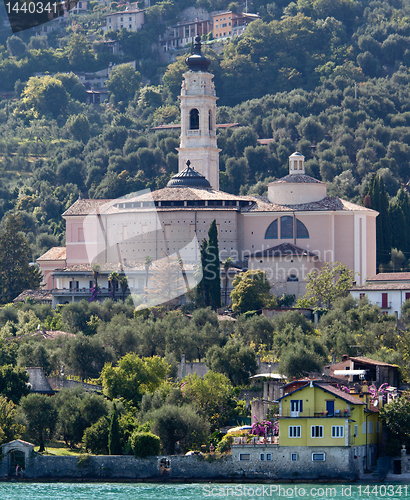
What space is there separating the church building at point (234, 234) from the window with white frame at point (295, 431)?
2890 cm

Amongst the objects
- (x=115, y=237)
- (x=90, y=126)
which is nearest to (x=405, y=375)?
(x=115, y=237)

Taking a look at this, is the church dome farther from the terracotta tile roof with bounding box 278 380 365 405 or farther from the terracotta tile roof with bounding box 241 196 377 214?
the terracotta tile roof with bounding box 278 380 365 405

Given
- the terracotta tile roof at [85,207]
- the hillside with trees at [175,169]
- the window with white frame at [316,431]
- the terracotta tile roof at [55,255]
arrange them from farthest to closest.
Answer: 1. the terracotta tile roof at [55,255]
2. the terracotta tile roof at [85,207]
3. the hillside with trees at [175,169]
4. the window with white frame at [316,431]

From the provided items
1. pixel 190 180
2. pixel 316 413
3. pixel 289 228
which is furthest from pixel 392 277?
pixel 316 413

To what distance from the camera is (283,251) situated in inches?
3164

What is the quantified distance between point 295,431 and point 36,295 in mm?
39318

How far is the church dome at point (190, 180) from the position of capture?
8919 cm

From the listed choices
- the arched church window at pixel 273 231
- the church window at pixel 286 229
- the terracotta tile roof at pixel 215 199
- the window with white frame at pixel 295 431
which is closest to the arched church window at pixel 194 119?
the terracotta tile roof at pixel 215 199

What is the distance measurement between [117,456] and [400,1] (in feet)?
403

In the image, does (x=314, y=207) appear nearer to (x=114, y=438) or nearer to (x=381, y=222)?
(x=381, y=222)

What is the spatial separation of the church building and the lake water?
97.3ft

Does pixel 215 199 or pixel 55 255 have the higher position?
pixel 215 199

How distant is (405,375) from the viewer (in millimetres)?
57219

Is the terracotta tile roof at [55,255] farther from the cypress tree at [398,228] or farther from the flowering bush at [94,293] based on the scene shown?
the cypress tree at [398,228]
